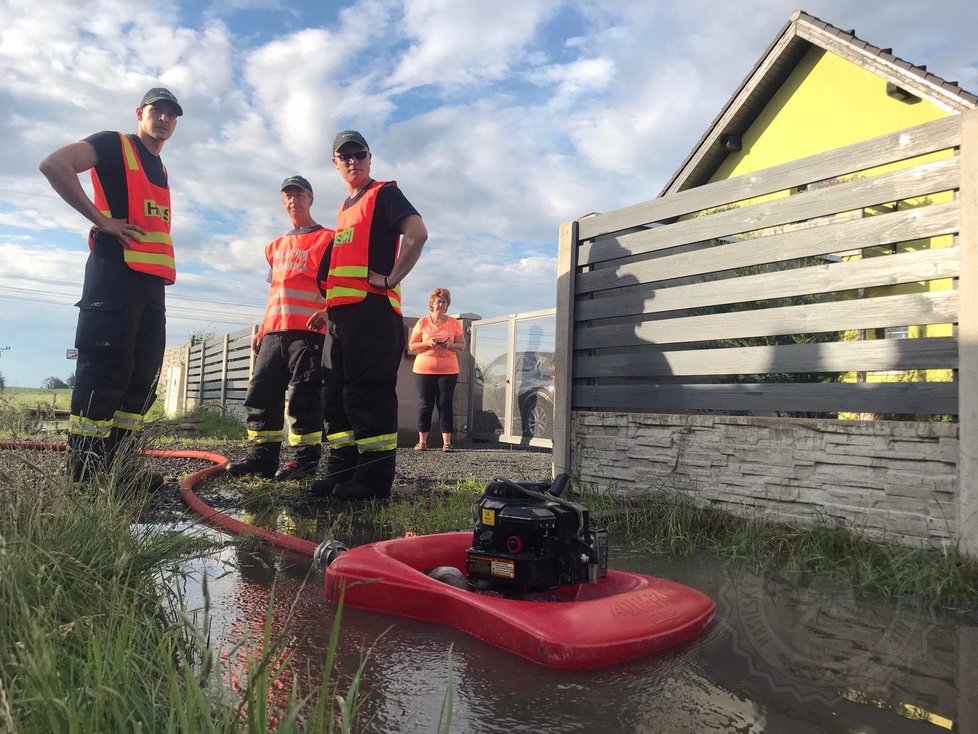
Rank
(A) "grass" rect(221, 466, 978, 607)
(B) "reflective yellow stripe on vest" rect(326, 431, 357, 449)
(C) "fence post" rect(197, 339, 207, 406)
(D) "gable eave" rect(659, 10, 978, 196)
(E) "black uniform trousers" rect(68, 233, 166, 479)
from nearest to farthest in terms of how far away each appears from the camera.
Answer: (A) "grass" rect(221, 466, 978, 607), (E) "black uniform trousers" rect(68, 233, 166, 479), (B) "reflective yellow stripe on vest" rect(326, 431, 357, 449), (D) "gable eave" rect(659, 10, 978, 196), (C) "fence post" rect(197, 339, 207, 406)

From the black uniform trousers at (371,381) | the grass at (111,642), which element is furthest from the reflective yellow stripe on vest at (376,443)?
the grass at (111,642)

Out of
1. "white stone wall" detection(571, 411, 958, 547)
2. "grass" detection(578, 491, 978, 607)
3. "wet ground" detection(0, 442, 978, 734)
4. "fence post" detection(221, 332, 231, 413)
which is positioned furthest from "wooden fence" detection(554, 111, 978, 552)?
"fence post" detection(221, 332, 231, 413)

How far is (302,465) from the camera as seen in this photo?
5.83m

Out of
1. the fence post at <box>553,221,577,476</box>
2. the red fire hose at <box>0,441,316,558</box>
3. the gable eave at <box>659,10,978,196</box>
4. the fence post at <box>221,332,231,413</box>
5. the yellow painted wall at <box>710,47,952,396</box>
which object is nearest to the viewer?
the red fire hose at <box>0,441,316,558</box>

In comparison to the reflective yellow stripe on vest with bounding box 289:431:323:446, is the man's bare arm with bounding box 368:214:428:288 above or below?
above

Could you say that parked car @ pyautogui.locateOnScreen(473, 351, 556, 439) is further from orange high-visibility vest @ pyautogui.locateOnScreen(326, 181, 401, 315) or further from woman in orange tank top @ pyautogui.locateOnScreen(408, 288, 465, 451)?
orange high-visibility vest @ pyautogui.locateOnScreen(326, 181, 401, 315)

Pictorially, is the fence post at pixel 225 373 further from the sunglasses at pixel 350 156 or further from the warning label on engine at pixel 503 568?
the warning label on engine at pixel 503 568

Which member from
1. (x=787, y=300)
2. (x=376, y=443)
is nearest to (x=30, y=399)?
(x=376, y=443)

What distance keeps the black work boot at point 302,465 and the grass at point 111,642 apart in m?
2.64

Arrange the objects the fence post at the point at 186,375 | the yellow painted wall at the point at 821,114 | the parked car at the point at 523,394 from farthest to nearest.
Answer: the fence post at the point at 186,375
the parked car at the point at 523,394
the yellow painted wall at the point at 821,114

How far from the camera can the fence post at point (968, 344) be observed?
3371mm

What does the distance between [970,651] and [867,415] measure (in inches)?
76.4

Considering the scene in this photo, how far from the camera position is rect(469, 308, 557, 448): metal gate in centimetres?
1080

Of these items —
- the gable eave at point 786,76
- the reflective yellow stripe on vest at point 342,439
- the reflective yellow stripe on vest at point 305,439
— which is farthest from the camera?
the gable eave at point 786,76
